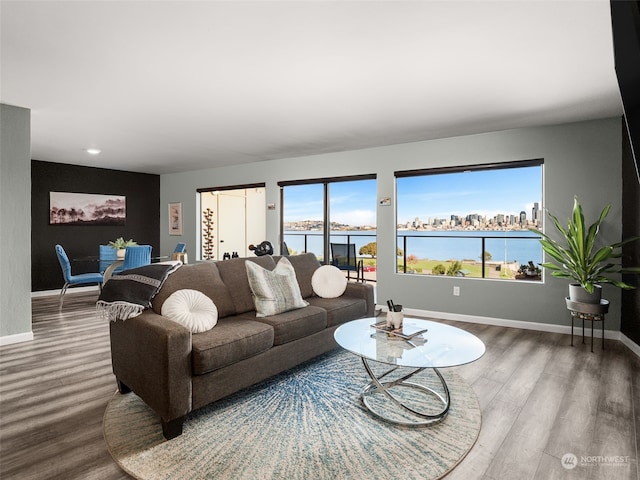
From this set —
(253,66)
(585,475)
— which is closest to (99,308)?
(253,66)

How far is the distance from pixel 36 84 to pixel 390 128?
3635 mm

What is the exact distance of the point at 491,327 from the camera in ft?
14.8

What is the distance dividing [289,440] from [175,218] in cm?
700

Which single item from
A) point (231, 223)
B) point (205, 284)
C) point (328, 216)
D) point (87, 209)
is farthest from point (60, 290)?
point (205, 284)

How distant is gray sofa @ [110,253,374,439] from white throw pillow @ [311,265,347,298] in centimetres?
22

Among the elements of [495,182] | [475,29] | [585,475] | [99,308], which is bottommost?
[585,475]

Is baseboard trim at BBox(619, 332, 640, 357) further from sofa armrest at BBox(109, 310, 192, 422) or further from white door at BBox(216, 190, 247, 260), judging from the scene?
white door at BBox(216, 190, 247, 260)

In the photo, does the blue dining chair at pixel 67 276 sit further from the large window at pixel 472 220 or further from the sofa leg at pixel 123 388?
the large window at pixel 472 220

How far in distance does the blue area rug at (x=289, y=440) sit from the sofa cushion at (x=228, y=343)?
37 cm

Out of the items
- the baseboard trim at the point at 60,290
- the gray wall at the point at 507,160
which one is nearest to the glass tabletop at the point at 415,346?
the gray wall at the point at 507,160

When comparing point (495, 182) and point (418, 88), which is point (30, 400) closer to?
point (418, 88)

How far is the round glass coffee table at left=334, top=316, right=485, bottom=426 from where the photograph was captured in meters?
2.25

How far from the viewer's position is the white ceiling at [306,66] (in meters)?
2.19

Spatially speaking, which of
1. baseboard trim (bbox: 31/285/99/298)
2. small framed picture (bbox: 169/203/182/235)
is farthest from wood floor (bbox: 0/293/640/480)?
small framed picture (bbox: 169/203/182/235)
